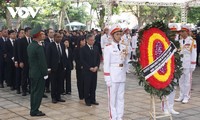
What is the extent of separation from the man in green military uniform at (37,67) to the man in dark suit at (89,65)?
1.23m

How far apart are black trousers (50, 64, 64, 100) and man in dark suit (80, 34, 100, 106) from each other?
2.70 ft

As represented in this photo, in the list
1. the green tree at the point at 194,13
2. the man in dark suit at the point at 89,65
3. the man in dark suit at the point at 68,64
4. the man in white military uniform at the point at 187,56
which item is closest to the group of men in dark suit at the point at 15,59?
the man in dark suit at the point at 68,64

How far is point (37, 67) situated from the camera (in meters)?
6.75

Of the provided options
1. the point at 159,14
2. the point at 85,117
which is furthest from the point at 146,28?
the point at 159,14

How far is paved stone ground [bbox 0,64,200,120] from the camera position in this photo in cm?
681

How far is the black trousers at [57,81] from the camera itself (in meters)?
8.10

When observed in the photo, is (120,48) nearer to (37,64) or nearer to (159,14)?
(37,64)

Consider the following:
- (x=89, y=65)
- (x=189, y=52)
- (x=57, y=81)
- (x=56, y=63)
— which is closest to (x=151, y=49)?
(x=89, y=65)

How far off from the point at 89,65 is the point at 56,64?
887mm

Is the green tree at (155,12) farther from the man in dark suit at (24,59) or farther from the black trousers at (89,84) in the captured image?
the black trousers at (89,84)

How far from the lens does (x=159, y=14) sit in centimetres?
3353

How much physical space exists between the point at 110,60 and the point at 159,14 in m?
28.5

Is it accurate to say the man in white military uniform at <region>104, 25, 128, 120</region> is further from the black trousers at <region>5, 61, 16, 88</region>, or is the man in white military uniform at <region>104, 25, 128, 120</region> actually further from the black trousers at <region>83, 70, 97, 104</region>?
the black trousers at <region>5, 61, 16, 88</region>

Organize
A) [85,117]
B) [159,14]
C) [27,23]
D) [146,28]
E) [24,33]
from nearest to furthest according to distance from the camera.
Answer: [146,28] → [85,117] → [24,33] → [159,14] → [27,23]
